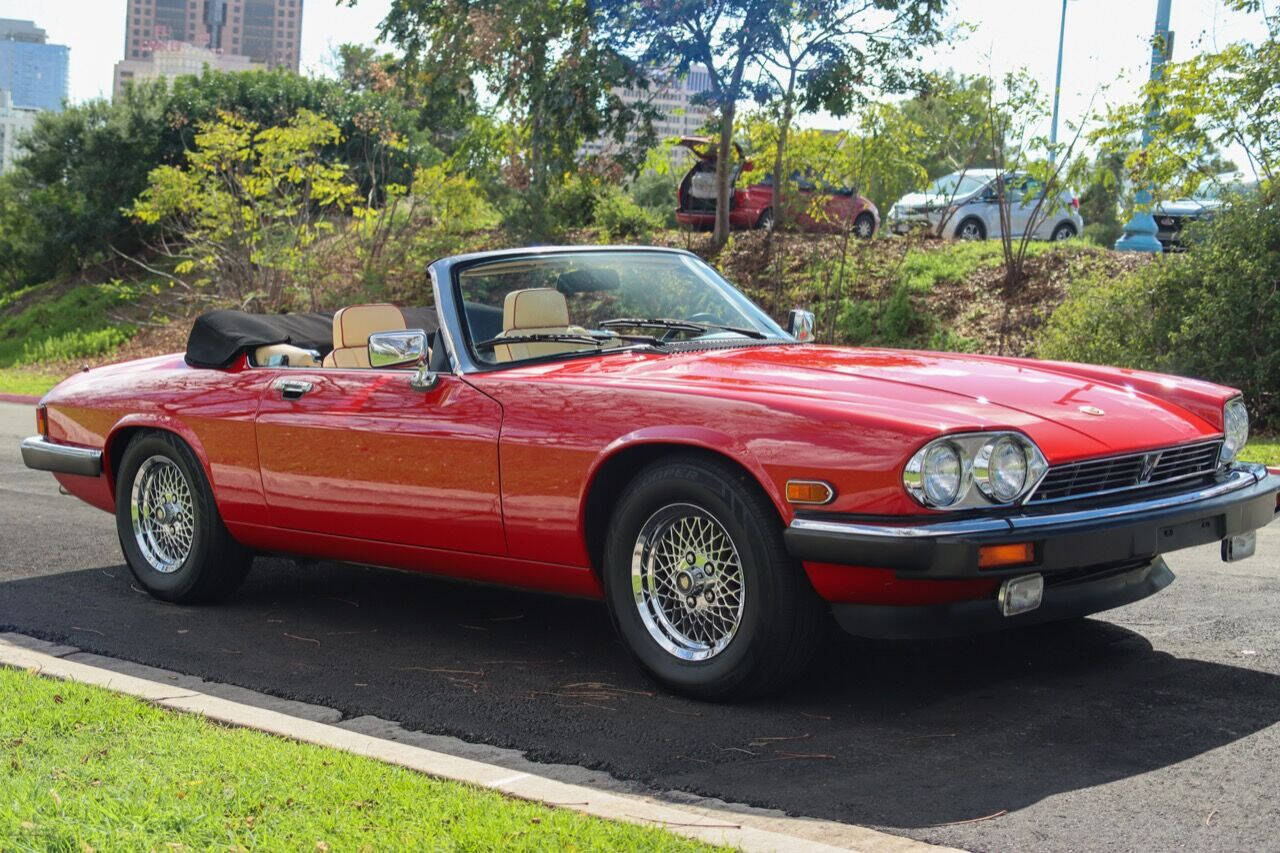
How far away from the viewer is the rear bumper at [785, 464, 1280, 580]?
168 inches

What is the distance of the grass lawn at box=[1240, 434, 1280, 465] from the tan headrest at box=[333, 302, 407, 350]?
6698 mm

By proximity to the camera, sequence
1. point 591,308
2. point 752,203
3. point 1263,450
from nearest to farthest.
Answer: point 591,308
point 1263,450
point 752,203

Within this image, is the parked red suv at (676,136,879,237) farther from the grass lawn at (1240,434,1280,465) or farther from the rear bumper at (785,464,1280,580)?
the rear bumper at (785,464,1280,580)

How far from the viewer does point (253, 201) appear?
24109 mm

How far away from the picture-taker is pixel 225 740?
4.30m

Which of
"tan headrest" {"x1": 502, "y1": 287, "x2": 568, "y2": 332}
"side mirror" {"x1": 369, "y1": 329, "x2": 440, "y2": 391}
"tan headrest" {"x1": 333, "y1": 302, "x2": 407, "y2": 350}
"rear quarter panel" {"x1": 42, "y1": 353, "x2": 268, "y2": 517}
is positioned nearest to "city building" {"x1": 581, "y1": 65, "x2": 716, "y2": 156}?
"rear quarter panel" {"x1": 42, "y1": 353, "x2": 268, "y2": 517}

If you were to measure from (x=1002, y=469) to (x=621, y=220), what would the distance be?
2086 centimetres

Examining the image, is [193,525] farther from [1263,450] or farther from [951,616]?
[1263,450]

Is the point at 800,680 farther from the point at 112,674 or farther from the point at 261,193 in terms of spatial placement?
the point at 261,193

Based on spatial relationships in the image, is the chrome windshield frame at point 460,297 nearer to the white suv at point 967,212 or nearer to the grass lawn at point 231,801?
the grass lawn at point 231,801

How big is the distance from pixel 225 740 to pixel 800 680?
1867 mm

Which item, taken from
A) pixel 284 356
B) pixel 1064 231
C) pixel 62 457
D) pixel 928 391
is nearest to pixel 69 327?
pixel 1064 231

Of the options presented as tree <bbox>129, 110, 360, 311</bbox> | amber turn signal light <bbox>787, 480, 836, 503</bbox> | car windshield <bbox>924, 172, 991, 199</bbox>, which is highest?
car windshield <bbox>924, 172, 991, 199</bbox>

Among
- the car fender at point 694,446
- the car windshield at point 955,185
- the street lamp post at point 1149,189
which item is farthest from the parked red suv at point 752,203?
the car fender at point 694,446
